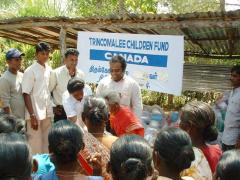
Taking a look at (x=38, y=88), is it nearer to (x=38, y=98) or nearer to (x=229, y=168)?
(x=38, y=98)

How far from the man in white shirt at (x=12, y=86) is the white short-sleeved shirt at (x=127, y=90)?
1215mm

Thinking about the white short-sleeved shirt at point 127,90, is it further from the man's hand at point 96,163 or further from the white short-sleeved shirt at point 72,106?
the man's hand at point 96,163

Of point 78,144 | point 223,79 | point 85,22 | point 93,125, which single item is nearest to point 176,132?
point 78,144

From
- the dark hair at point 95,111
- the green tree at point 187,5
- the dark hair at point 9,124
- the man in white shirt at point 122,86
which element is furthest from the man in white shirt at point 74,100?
the green tree at point 187,5

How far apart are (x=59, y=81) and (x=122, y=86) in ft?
3.64

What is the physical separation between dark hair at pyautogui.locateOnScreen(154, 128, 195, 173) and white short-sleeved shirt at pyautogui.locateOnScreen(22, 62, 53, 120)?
133 inches

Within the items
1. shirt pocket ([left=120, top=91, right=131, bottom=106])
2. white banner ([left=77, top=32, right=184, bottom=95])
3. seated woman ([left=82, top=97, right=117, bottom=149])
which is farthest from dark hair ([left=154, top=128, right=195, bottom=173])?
white banner ([left=77, top=32, right=184, bottom=95])

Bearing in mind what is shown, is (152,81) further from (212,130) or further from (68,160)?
(68,160)

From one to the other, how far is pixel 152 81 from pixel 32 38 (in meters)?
4.20

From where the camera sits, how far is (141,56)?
6.22 meters

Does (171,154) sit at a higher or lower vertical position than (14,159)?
lower

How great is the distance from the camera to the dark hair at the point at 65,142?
229 centimetres

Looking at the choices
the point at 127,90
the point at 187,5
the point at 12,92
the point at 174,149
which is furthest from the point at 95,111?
the point at 187,5

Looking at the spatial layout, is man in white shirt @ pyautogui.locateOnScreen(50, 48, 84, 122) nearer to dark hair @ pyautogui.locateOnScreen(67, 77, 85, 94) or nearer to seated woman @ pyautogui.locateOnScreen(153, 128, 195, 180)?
dark hair @ pyautogui.locateOnScreen(67, 77, 85, 94)
